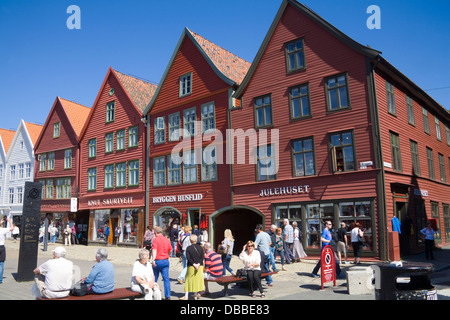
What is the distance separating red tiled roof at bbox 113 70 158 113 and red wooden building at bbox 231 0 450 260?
10828 mm

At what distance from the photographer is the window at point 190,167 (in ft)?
85.0

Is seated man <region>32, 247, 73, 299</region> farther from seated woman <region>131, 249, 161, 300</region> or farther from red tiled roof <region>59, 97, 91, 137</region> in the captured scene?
red tiled roof <region>59, 97, 91, 137</region>

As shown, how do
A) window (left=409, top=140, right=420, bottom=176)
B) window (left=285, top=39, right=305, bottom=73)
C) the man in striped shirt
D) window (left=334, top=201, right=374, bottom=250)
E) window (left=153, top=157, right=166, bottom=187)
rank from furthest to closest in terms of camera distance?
1. window (left=153, top=157, right=166, bottom=187)
2. window (left=409, top=140, right=420, bottom=176)
3. window (left=285, top=39, right=305, bottom=73)
4. window (left=334, top=201, right=374, bottom=250)
5. the man in striped shirt

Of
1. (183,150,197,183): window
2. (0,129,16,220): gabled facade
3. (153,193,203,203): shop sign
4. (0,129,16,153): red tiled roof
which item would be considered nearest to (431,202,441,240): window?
(153,193,203,203): shop sign

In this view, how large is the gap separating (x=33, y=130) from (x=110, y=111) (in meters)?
16.0

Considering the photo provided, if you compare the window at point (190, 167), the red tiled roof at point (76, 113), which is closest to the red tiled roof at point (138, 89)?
the window at point (190, 167)

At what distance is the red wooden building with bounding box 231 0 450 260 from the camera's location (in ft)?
60.0

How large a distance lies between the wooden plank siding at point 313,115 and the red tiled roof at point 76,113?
19459mm

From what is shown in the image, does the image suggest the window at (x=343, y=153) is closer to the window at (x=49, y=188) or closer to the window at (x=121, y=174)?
the window at (x=121, y=174)

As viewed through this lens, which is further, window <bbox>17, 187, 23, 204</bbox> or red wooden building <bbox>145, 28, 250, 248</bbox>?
window <bbox>17, 187, 23, 204</bbox>

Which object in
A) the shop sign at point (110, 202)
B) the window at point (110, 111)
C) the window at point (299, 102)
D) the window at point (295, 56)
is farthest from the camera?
the window at point (110, 111)

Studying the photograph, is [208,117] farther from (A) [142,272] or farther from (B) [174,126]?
(A) [142,272]

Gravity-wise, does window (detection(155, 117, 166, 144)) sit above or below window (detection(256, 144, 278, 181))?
above

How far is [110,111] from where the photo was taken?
33.3 m
